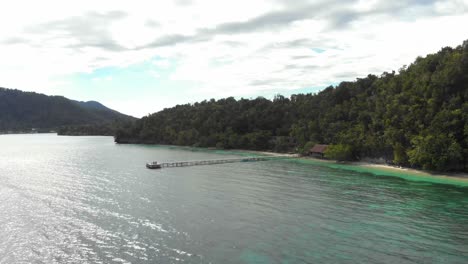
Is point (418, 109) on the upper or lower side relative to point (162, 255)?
upper

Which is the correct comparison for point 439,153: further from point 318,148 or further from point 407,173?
point 318,148

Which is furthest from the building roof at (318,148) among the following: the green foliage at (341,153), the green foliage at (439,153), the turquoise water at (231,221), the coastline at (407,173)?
the turquoise water at (231,221)

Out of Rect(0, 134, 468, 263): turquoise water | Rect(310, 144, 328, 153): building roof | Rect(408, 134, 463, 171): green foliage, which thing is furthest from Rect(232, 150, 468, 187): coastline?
Rect(310, 144, 328, 153): building roof

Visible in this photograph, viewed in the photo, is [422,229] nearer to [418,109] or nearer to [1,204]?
[1,204]

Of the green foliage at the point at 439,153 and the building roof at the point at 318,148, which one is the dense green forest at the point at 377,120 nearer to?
the green foliage at the point at 439,153

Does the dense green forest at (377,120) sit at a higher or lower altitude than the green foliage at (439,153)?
higher

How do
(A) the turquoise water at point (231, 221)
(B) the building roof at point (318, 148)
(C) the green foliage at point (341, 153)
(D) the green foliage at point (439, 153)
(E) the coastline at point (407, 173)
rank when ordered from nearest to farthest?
(A) the turquoise water at point (231, 221) < (E) the coastline at point (407, 173) < (D) the green foliage at point (439, 153) < (C) the green foliage at point (341, 153) < (B) the building roof at point (318, 148)

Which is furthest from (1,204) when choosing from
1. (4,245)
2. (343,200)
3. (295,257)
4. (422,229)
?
(422,229)
